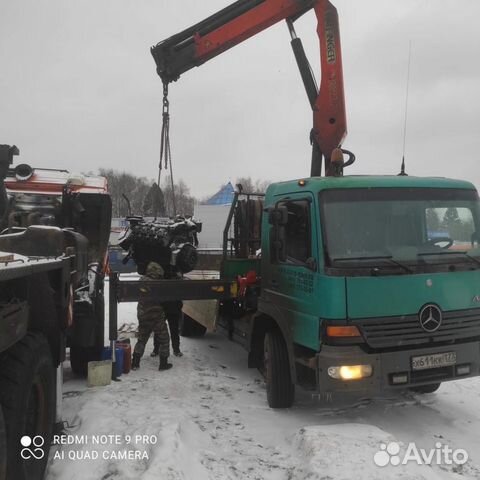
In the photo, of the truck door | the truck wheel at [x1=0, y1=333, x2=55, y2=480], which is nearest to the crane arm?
the truck door

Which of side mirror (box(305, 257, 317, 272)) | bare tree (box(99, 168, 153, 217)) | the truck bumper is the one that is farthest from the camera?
bare tree (box(99, 168, 153, 217))

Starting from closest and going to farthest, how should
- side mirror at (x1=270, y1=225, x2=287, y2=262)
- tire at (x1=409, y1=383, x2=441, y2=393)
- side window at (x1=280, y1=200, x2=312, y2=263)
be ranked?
1. side window at (x1=280, y1=200, x2=312, y2=263)
2. side mirror at (x1=270, y1=225, x2=287, y2=262)
3. tire at (x1=409, y1=383, x2=441, y2=393)

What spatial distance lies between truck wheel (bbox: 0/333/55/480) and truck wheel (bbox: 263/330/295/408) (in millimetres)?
2228

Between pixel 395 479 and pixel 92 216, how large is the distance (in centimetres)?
427

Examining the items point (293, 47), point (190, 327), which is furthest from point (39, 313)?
point (293, 47)

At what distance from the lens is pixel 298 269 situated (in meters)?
4.70

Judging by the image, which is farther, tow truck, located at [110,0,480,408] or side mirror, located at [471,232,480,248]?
side mirror, located at [471,232,480,248]

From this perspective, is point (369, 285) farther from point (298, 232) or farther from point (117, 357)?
point (117, 357)

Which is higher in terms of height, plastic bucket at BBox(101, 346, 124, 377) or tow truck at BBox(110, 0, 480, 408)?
tow truck at BBox(110, 0, 480, 408)

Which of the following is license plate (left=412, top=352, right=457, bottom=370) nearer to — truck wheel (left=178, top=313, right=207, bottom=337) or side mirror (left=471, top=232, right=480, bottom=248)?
side mirror (left=471, top=232, right=480, bottom=248)

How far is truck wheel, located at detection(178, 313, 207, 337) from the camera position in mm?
8453

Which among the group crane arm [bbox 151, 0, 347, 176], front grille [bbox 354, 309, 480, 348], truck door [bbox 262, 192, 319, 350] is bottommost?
front grille [bbox 354, 309, 480, 348]

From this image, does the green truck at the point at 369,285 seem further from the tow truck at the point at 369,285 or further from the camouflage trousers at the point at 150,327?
the camouflage trousers at the point at 150,327

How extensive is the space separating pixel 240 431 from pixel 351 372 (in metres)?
1.19
